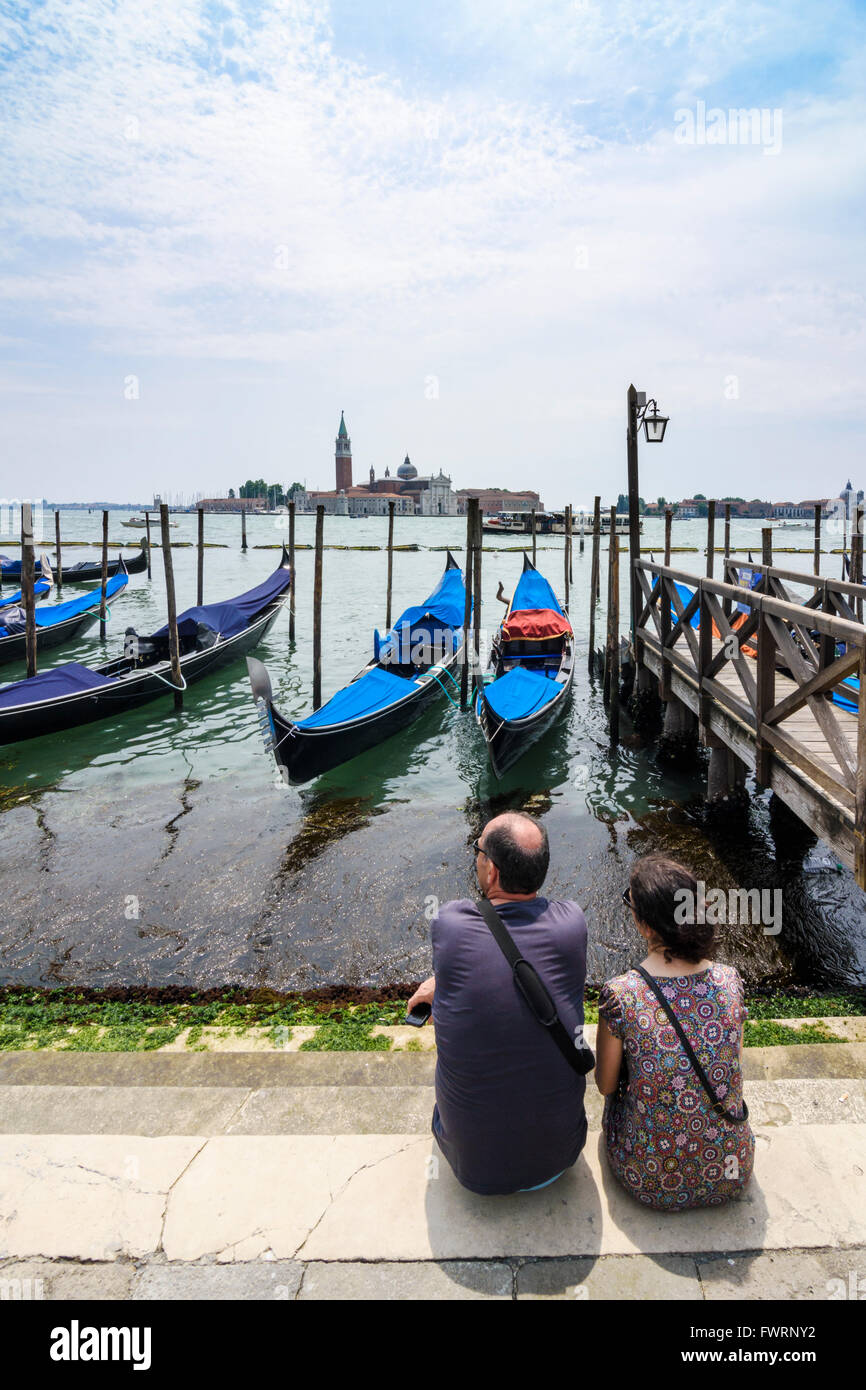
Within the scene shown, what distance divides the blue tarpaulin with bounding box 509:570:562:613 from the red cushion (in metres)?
1.18

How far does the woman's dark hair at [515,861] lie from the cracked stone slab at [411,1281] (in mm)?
954

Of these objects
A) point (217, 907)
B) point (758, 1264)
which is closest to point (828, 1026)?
point (758, 1264)

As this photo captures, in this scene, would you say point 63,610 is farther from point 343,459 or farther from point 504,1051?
point 343,459

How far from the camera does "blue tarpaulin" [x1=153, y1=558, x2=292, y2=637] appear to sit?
49.5 feet

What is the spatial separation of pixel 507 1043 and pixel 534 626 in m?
11.5

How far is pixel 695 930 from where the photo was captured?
7.00ft

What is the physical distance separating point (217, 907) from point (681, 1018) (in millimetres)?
4886

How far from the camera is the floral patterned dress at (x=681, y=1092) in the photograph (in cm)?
211

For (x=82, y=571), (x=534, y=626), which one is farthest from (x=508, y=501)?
(x=534, y=626)

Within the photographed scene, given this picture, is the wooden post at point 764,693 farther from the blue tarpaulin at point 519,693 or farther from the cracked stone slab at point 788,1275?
the cracked stone slab at point 788,1275

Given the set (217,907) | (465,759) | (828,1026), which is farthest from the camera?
(465,759)

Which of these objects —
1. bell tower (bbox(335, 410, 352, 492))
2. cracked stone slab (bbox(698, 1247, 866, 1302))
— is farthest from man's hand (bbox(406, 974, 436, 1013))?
bell tower (bbox(335, 410, 352, 492))

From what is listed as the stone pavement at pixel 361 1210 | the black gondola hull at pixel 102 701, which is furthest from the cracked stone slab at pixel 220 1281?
the black gondola hull at pixel 102 701
